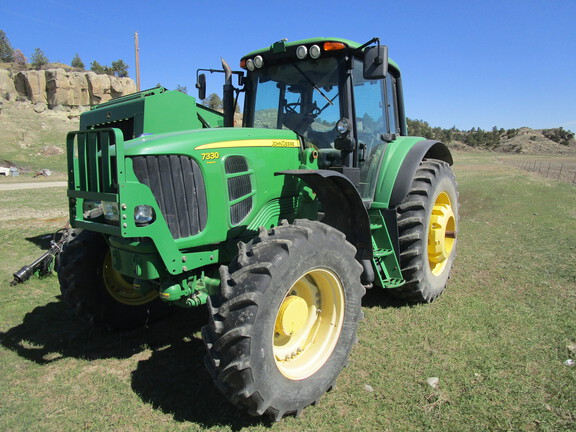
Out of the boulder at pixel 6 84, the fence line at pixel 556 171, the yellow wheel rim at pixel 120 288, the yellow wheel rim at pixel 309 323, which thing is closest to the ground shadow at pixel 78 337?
the yellow wheel rim at pixel 120 288

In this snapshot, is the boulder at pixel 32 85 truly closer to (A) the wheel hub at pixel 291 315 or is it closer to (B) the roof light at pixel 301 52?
(B) the roof light at pixel 301 52

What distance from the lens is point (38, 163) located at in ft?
79.0

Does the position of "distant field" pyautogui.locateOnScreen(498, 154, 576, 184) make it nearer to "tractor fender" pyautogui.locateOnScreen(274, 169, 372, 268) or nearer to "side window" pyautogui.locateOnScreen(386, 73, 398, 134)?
"side window" pyautogui.locateOnScreen(386, 73, 398, 134)

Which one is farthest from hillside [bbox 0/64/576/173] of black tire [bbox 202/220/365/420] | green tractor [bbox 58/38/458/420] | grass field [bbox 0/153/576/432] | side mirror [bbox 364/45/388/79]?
black tire [bbox 202/220/365/420]

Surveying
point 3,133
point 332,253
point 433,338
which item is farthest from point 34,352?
point 3,133

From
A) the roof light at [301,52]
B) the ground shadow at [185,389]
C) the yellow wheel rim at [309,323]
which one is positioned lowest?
the ground shadow at [185,389]

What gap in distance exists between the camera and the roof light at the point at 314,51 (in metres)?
3.76

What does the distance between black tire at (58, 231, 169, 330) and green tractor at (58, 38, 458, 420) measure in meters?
0.01

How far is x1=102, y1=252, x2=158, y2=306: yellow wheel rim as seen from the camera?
157 inches

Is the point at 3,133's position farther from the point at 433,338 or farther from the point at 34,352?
the point at 433,338

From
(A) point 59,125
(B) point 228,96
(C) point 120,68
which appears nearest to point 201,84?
(B) point 228,96

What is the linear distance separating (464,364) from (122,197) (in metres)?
2.86

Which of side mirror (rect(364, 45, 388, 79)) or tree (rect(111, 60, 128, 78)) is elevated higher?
tree (rect(111, 60, 128, 78))

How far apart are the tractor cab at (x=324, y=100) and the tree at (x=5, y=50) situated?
59.4 m
